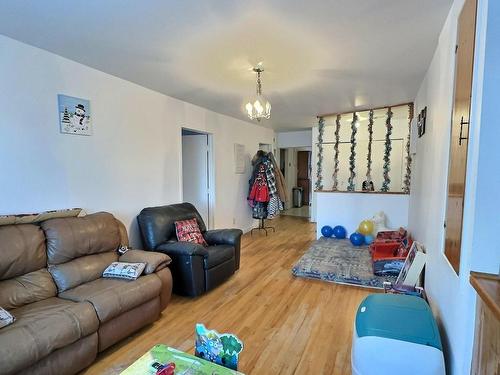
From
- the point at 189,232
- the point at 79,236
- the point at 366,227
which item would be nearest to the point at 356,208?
the point at 366,227

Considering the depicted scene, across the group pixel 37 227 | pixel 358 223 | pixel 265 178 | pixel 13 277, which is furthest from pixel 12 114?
pixel 358 223

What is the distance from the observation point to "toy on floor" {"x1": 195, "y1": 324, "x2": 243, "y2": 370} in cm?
131

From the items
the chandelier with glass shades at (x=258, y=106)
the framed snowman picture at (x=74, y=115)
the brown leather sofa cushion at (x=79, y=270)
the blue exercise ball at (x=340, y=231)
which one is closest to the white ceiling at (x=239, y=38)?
the chandelier with glass shades at (x=258, y=106)

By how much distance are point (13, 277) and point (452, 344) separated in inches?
109

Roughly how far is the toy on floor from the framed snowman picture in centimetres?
222

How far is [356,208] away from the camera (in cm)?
486

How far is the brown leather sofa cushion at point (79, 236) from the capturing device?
215 cm

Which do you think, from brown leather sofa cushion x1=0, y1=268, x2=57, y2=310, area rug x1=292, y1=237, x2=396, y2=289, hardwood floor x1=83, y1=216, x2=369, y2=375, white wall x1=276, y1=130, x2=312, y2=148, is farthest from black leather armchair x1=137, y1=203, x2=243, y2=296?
white wall x1=276, y1=130, x2=312, y2=148

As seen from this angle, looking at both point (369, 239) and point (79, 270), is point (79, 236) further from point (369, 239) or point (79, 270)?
point (369, 239)

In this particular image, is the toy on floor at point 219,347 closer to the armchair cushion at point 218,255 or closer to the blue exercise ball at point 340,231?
the armchair cushion at point 218,255

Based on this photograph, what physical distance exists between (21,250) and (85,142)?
45.1 inches

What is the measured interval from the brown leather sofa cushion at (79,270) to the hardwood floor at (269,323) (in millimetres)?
583

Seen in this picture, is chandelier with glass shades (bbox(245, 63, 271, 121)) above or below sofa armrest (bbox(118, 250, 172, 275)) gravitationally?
above

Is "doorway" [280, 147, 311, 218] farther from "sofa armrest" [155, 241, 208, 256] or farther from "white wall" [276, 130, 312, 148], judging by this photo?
"sofa armrest" [155, 241, 208, 256]
